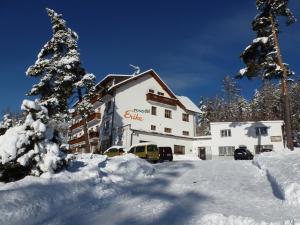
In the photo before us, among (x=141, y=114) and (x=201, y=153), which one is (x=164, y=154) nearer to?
(x=141, y=114)

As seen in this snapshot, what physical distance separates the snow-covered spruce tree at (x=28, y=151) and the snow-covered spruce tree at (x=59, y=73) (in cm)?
1827

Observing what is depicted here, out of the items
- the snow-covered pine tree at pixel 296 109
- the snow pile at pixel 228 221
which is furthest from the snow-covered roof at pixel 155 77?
the snow pile at pixel 228 221

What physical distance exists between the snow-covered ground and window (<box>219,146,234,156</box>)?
32489 mm

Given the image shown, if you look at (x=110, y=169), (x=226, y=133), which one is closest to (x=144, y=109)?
(x=226, y=133)

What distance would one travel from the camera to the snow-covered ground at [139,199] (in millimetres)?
9875

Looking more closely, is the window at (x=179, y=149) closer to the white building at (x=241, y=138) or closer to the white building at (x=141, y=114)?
the white building at (x=141, y=114)

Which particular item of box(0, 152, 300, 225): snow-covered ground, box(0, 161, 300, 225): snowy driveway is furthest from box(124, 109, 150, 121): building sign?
box(0, 161, 300, 225): snowy driveway

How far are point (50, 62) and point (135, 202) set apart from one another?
27.2 meters

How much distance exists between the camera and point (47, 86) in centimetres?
3497

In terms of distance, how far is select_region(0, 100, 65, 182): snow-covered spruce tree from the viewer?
523 inches

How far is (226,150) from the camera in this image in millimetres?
50906

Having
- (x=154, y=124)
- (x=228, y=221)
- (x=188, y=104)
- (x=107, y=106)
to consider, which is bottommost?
(x=228, y=221)

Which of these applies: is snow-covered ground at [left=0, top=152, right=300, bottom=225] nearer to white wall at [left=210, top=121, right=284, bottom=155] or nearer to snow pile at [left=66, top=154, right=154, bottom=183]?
snow pile at [left=66, top=154, right=154, bottom=183]

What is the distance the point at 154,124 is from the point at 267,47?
19862 mm
